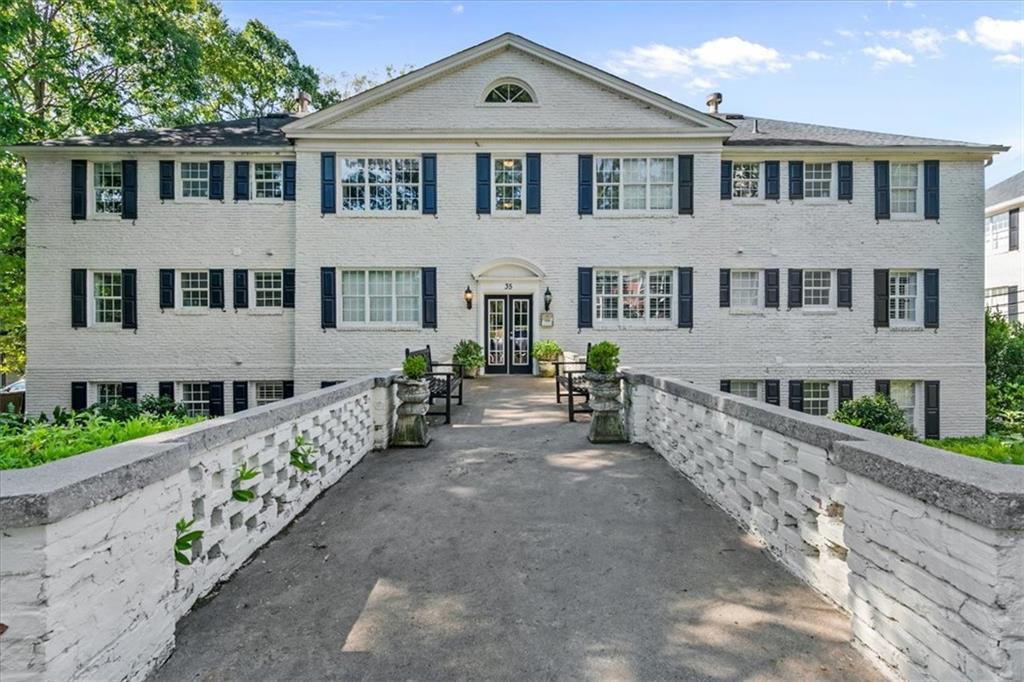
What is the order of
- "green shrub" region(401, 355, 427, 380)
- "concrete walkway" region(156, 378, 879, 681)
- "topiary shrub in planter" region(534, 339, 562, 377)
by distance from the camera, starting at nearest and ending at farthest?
"concrete walkway" region(156, 378, 879, 681) → "green shrub" region(401, 355, 427, 380) → "topiary shrub in planter" region(534, 339, 562, 377)

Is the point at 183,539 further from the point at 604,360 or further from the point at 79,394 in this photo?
the point at 79,394

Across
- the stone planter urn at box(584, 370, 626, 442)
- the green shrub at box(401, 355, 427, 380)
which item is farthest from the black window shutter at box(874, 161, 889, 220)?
the green shrub at box(401, 355, 427, 380)

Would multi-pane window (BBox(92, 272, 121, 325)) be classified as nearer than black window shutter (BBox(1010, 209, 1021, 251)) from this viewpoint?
Yes

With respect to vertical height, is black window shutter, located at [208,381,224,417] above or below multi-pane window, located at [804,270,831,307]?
below

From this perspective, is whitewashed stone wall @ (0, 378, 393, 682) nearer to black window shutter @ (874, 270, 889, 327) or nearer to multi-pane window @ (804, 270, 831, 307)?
multi-pane window @ (804, 270, 831, 307)

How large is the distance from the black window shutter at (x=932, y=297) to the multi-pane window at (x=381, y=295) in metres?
14.7

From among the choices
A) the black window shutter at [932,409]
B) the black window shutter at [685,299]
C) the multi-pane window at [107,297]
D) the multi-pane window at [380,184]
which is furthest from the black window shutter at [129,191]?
the black window shutter at [932,409]

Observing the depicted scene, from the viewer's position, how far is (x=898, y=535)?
224 cm

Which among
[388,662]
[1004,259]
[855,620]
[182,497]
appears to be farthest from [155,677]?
[1004,259]

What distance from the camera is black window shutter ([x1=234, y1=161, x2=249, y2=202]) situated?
547 inches

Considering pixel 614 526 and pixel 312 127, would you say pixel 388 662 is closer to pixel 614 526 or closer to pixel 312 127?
pixel 614 526

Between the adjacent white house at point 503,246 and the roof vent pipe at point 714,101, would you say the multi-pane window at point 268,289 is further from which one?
the roof vent pipe at point 714,101

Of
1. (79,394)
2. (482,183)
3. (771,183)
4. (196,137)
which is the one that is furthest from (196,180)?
(771,183)

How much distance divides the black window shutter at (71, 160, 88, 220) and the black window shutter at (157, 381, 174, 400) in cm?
522
